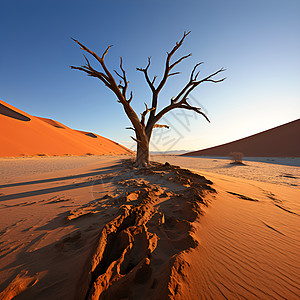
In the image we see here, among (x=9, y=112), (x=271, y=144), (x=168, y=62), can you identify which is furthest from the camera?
(x=9, y=112)

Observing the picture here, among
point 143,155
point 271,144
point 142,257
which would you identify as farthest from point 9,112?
point 271,144

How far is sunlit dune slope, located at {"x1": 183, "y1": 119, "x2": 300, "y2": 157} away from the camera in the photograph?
22.6 meters

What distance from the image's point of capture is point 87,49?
5.52 metres

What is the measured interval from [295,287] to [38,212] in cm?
363

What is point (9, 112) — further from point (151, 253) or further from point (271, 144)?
point (271, 144)

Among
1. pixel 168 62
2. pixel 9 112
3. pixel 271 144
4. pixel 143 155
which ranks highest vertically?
pixel 9 112

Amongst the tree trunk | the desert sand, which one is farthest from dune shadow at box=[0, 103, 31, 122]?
the desert sand

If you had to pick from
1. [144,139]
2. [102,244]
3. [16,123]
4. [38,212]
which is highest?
[16,123]

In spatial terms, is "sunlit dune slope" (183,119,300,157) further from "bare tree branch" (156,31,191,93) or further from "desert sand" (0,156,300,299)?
"desert sand" (0,156,300,299)

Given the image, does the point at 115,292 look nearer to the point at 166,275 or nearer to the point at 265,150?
the point at 166,275

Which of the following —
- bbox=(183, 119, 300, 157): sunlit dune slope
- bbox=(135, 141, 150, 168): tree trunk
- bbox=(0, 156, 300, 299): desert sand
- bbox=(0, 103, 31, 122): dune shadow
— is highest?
bbox=(0, 103, 31, 122): dune shadow

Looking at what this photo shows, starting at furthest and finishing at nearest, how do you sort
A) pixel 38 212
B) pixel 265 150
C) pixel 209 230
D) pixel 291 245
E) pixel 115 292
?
pixel 265 150
pixel 38 212
pixel 209 230
pixel 291 245
pixel 115 292

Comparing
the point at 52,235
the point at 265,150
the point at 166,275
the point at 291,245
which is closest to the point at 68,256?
the point at 52,235

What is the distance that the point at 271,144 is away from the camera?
83.4 ft
